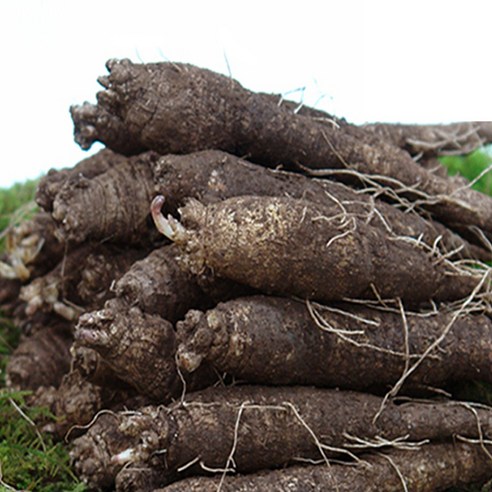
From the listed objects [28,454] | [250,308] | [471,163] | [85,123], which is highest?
[85,123]

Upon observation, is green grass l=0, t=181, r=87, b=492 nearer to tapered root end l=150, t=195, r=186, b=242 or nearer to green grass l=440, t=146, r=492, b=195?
tapered root end l=150, t=195, r=186, b=242

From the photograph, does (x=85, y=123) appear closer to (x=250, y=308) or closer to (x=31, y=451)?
(x=250, y=308)

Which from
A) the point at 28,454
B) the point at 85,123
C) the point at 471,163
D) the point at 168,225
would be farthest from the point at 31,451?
the point at 471,163

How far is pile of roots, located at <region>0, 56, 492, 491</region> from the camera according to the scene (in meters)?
2.43

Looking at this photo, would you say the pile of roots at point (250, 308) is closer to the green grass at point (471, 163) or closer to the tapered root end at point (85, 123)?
the tapered root end at point (85, 123)

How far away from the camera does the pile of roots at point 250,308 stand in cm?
243

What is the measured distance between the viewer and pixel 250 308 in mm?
2502

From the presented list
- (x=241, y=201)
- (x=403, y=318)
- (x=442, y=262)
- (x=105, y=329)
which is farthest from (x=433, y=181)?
(x=105, y=329)

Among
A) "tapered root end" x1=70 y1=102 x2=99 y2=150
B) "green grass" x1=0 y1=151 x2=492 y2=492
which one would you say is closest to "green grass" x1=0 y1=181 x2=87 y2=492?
"green grass" x1=0 y1=151 x2=492 y2=492

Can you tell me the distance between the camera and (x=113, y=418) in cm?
272

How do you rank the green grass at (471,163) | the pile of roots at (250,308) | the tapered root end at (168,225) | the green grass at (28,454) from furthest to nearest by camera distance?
the green grass at (471,163) < the green grass at (28,454) < the tapered root end at (168,225) < the pile of roots at (250,308)

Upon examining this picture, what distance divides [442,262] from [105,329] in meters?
1.36

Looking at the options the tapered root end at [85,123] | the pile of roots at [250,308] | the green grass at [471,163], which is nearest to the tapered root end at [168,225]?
the pile of roots at [250,308]

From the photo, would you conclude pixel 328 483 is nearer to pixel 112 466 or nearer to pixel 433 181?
pixel 112 466
